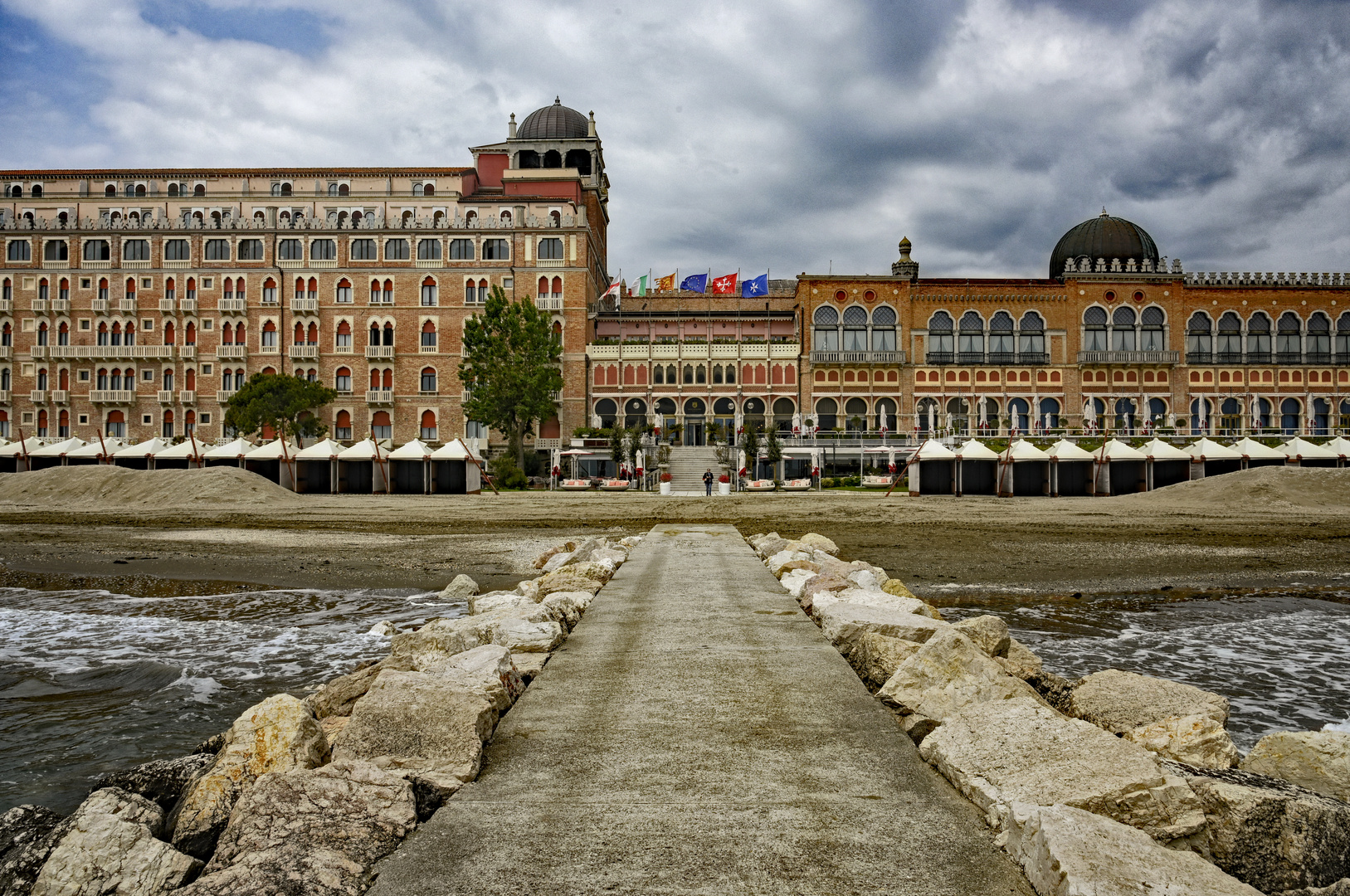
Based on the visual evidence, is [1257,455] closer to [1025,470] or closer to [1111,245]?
[1025,470]

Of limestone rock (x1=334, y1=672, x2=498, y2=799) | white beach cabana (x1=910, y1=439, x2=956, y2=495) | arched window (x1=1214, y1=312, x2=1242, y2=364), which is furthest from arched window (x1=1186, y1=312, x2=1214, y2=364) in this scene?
limestone rock (x1=334, y1=672, x2=498, y2=799)

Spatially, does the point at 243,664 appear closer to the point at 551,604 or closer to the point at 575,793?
the point at 551,604

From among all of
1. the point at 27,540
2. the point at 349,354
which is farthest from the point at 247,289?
the point at 27,540

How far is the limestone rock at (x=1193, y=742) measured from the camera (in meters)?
4.90

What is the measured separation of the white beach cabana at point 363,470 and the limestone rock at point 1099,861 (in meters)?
40.3

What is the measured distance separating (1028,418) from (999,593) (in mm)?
54388

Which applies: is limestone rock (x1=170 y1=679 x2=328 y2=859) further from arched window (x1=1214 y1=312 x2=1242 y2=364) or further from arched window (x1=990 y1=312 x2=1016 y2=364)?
arched window (x1=1214 y1=312 x2=1242 y2=364)

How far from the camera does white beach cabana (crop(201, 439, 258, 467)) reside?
4153 cm

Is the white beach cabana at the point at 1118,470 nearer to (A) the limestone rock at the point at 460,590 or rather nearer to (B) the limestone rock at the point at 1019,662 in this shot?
(A) the limestone rock at the point at 460,590

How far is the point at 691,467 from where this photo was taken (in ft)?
164

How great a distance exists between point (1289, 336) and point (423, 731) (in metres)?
77.8

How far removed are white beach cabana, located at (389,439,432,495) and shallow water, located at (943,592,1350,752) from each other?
32297mm

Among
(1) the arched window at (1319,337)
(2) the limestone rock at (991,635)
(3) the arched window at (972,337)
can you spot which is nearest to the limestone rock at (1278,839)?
(2) the limestone rock at (991,635)

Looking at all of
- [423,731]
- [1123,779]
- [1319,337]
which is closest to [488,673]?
[423,731]
